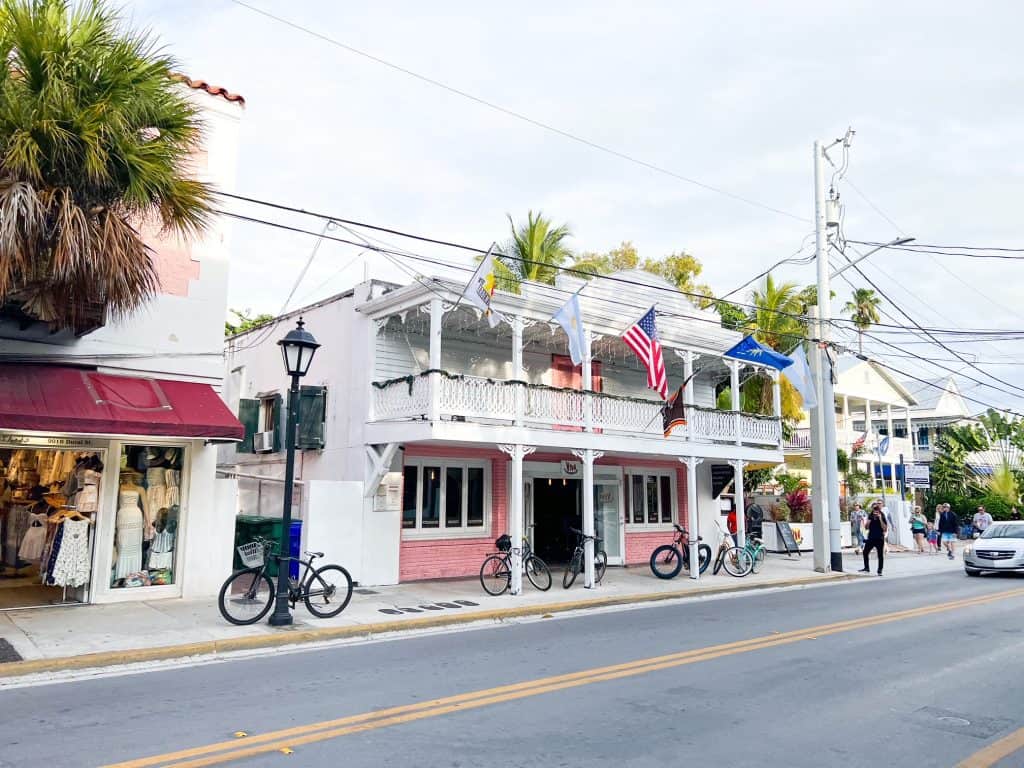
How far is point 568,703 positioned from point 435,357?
8.46 metres

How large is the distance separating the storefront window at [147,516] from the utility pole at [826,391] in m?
14.5

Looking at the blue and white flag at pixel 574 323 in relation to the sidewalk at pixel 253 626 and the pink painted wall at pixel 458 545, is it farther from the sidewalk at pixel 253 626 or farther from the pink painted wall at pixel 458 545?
the sidewalk at pixel 253 626

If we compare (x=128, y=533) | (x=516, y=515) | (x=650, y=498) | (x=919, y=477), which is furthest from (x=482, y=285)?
(x=919, y=477)

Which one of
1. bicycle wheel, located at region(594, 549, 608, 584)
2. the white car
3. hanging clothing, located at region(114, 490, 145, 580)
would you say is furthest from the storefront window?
the white car

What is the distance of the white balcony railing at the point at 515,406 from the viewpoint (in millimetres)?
14492

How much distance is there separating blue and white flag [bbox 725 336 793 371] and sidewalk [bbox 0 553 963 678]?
4972mm

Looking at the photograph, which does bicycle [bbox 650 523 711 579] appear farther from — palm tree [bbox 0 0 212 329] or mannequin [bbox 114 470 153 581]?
palm tree [bbox 0 0 212 329]

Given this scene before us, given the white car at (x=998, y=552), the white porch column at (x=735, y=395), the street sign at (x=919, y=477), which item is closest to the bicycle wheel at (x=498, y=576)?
the white porch column at (x=735, y=395)

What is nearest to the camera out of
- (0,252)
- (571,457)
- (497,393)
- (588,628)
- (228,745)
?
(228,745)

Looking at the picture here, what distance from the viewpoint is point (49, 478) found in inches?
508

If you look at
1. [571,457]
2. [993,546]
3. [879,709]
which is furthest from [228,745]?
[993,546]

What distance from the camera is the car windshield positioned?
1988 centimetres

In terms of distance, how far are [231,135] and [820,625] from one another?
12387mm

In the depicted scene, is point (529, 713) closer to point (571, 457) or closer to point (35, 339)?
point (35, 339)
